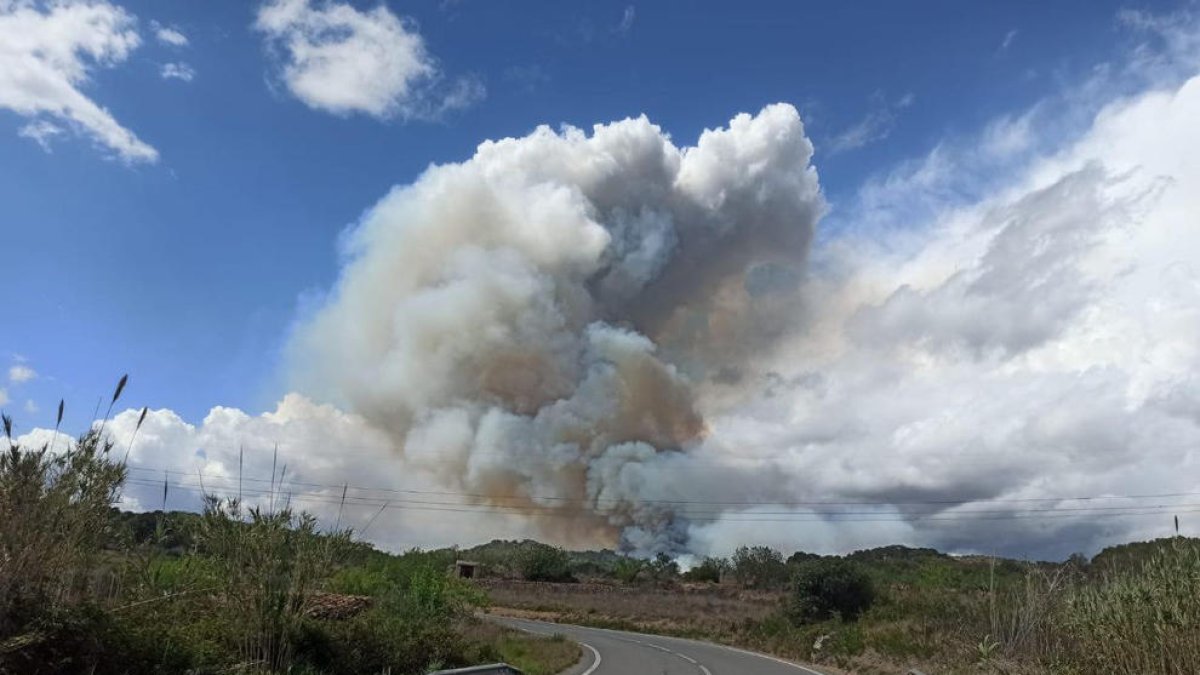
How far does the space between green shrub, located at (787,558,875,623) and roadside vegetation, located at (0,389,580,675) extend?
2693 centimetres

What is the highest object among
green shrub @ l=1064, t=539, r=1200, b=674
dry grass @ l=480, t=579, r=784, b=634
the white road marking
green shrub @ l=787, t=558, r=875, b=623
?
green shrub @ l=1064, t=539, r=1200, b=674

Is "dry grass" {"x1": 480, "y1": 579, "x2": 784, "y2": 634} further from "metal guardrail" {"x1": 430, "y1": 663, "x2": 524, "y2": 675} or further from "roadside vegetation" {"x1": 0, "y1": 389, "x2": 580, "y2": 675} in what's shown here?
"metal guardrail" {"x1": 430, "y1": 663, "x2": 524, "y2": 675}

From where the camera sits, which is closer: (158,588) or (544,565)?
(158,588)

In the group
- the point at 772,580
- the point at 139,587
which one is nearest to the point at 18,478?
the point at 139,587

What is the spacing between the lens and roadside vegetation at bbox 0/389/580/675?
6715 mm

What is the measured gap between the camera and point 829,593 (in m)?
37.0

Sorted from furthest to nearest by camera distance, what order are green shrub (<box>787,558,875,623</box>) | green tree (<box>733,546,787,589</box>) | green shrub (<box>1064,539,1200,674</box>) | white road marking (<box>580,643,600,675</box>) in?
green tree (<box>733,546,787,589</box>) → green shrub (<box>787,558,875,623</box>) → white road marking (<box>580,643,600,675</box>) → green shrub (<box>1064,539,1200,674</box>)

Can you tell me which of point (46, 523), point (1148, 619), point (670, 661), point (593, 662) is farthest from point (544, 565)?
point (46, 523)

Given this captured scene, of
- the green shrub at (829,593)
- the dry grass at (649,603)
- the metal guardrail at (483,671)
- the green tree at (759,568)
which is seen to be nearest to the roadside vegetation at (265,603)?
the metal guardrail at (483,671)

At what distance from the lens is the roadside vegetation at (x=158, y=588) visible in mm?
6715

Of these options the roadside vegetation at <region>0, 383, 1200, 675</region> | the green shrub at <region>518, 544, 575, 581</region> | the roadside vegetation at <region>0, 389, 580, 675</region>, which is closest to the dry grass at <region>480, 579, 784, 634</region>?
the green shrub at <region>518, 544, 575, 581</region>

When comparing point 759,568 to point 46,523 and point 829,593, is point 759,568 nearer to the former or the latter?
point 829,593

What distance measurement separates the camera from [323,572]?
9.78 meters

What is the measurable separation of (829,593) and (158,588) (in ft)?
108
